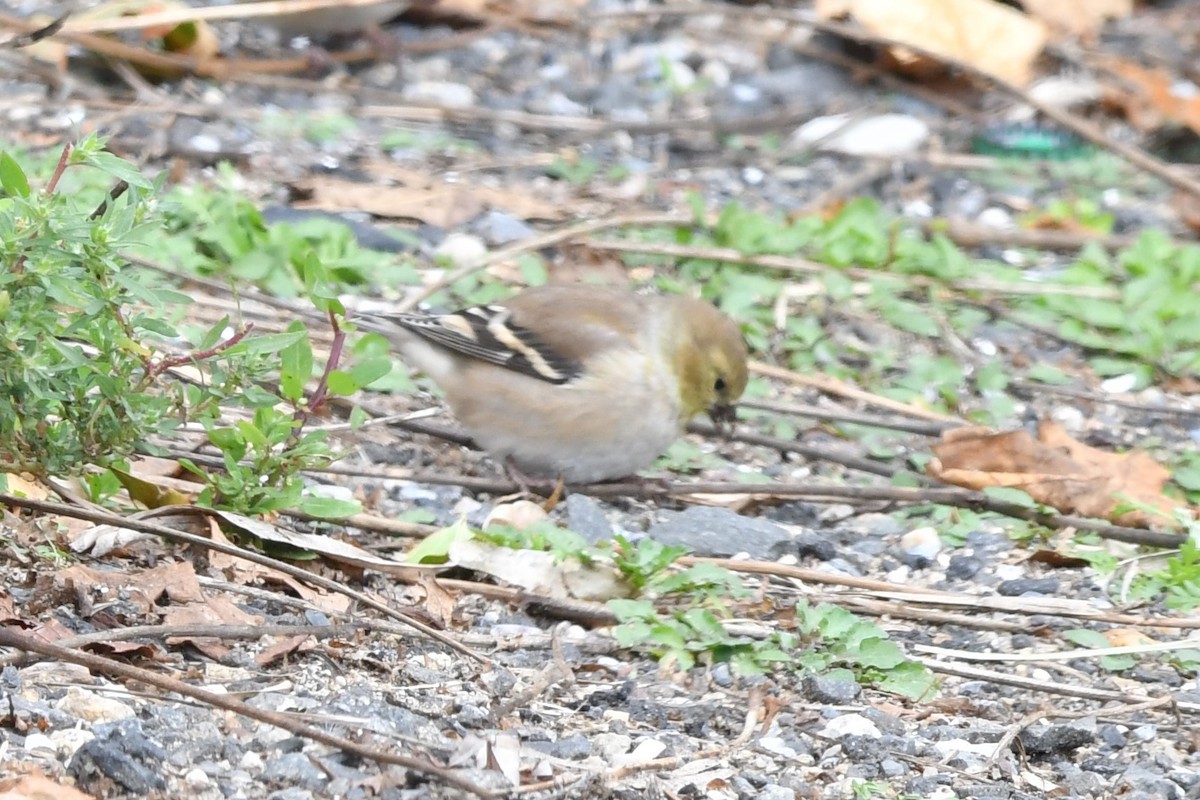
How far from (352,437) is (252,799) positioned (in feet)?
7.26

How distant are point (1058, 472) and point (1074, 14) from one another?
5.48 metres

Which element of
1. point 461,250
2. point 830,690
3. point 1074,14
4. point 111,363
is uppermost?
point 111,363

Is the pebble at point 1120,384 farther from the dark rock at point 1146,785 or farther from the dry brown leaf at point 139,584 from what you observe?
the dry brown leaf at point 139,584

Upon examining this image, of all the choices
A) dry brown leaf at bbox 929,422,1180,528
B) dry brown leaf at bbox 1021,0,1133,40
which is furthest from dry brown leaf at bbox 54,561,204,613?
dry brown leaf at bbox 1021,0,1133,40

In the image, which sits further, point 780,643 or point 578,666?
point 780,643

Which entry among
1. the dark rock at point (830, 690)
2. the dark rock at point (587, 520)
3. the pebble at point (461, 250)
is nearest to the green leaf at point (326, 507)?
the dark rock at point (587, 520)

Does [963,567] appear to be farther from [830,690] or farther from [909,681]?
[830,690]

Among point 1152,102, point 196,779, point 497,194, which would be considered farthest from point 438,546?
point 1152,102

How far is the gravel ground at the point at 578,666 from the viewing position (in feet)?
9.02

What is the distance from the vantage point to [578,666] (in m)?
3.40

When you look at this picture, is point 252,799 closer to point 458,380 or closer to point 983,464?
point 458,380

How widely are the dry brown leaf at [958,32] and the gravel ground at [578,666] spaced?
184cm

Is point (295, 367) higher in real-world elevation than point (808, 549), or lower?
higher

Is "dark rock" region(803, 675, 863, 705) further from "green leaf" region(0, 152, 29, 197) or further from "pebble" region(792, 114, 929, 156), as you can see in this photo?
"pebble" region(792, 114, 929, 156)
